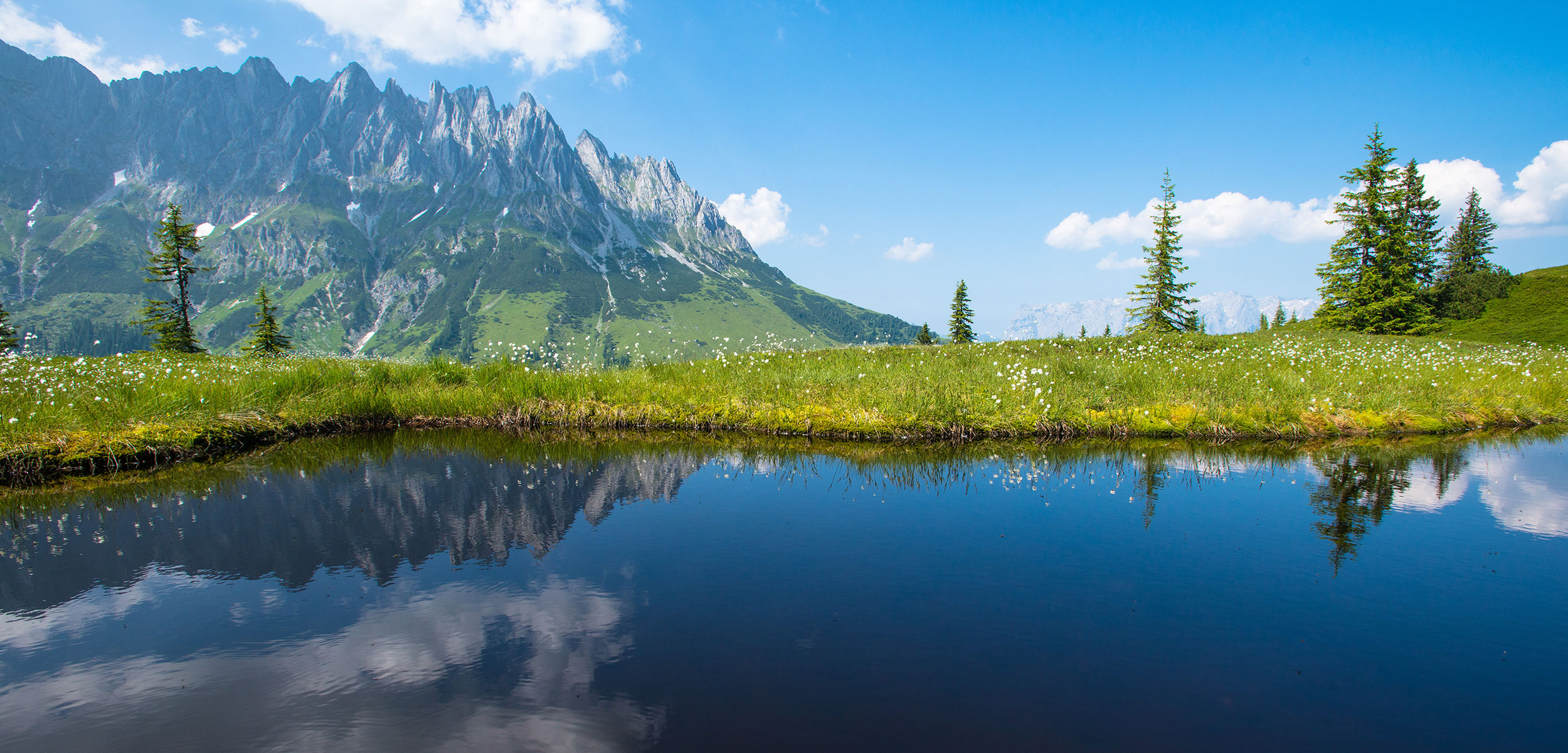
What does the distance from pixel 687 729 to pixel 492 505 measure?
6.11m

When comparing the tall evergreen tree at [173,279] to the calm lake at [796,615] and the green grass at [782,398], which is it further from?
the calm lake at [796,615]

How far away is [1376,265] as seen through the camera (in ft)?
140

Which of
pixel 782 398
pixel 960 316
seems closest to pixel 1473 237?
pixel 960 316

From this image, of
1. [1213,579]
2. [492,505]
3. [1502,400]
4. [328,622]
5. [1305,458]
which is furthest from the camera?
[1502,400]

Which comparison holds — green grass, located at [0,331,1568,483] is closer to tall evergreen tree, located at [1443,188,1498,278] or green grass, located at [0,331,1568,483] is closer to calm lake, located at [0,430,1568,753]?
calm lake, located at [0,430,1568,753]

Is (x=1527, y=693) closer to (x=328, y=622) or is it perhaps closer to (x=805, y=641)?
(x=805, y=641)

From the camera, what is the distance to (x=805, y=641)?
4969 mm

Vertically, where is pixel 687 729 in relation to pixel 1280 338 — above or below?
below

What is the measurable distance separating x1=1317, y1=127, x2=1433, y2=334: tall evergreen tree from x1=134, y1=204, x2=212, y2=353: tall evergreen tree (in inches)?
2769

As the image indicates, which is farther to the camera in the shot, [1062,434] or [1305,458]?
[1062,434]

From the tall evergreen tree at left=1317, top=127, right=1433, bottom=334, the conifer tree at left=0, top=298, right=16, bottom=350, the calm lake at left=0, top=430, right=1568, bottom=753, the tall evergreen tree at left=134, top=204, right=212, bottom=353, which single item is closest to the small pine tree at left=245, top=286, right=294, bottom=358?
the tall evergreen tree at left=134, top=204, right=212, bottom=353

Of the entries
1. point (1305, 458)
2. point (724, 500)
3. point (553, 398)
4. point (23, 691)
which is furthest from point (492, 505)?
point (1305, 458)

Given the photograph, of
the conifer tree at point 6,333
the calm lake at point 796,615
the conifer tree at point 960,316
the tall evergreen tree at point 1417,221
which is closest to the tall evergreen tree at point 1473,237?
the tall evergreen tree at point 1417,221

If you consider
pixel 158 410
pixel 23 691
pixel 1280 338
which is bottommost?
pixel 23 691
